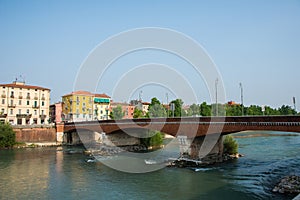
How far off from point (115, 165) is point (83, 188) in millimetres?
9645

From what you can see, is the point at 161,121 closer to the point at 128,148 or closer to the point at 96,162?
the point at 96,162

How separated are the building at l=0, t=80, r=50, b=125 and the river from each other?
87.2ft

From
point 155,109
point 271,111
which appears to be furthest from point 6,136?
point 271,111

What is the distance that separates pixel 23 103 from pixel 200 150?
41.9 m

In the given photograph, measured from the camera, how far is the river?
772 inches

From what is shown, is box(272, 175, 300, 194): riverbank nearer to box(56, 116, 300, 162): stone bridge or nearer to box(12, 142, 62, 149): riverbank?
box(56, 116, 300, 162): stone bridge

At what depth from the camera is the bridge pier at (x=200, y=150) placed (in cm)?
3034

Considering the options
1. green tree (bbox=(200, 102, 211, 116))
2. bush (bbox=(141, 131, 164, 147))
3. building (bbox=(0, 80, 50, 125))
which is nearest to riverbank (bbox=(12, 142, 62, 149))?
building (bbox=(0, 80, 50, 125))

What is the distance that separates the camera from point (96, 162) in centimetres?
3309

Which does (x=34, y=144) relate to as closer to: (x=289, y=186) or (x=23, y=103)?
(x=23, y=103)

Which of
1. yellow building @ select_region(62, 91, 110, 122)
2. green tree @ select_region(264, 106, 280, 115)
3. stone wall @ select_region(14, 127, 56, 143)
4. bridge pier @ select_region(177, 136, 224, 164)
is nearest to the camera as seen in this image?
bridge pier @ select_region(177, 136, 224, 164)

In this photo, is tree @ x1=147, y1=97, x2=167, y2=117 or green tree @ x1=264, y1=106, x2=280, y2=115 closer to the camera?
tree @ x1=147, y1=97, x2=167, y2=117

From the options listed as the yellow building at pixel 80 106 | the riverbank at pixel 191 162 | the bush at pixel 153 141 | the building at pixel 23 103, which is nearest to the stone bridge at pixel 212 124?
the riverbank at pixel 191 162

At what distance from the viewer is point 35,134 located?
171 ft
